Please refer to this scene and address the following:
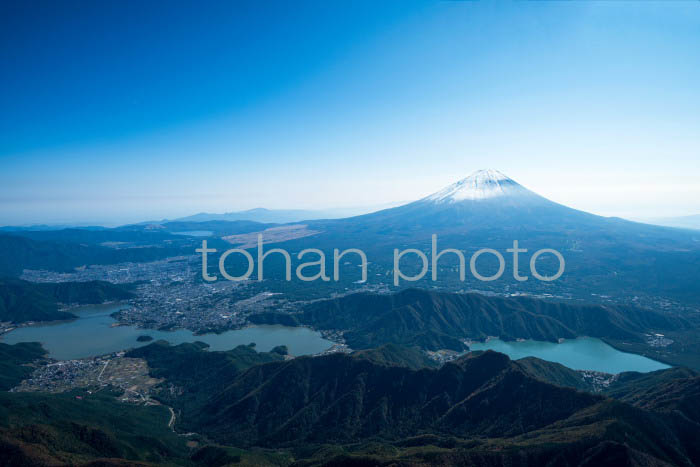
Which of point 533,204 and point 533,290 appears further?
point 533,204

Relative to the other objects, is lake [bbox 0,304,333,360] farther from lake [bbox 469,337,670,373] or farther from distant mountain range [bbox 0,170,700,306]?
lake [bbox 469,337,670,373]

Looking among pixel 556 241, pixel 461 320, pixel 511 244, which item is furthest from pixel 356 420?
pixel 556 241

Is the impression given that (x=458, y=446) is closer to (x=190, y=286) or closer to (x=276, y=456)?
(x=276, y=456)

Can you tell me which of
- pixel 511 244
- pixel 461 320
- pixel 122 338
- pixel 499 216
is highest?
pixel 499 216

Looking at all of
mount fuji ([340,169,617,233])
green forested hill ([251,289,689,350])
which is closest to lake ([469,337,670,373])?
green forested hill ([251,289,689,350])

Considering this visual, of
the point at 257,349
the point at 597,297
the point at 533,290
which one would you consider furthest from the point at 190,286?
the point at 597,297

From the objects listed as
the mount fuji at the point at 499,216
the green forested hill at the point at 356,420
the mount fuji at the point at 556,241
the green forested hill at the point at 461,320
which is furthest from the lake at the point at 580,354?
the mount fuji at the point at 499,216

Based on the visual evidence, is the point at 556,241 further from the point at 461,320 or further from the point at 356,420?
the point at 356,420
